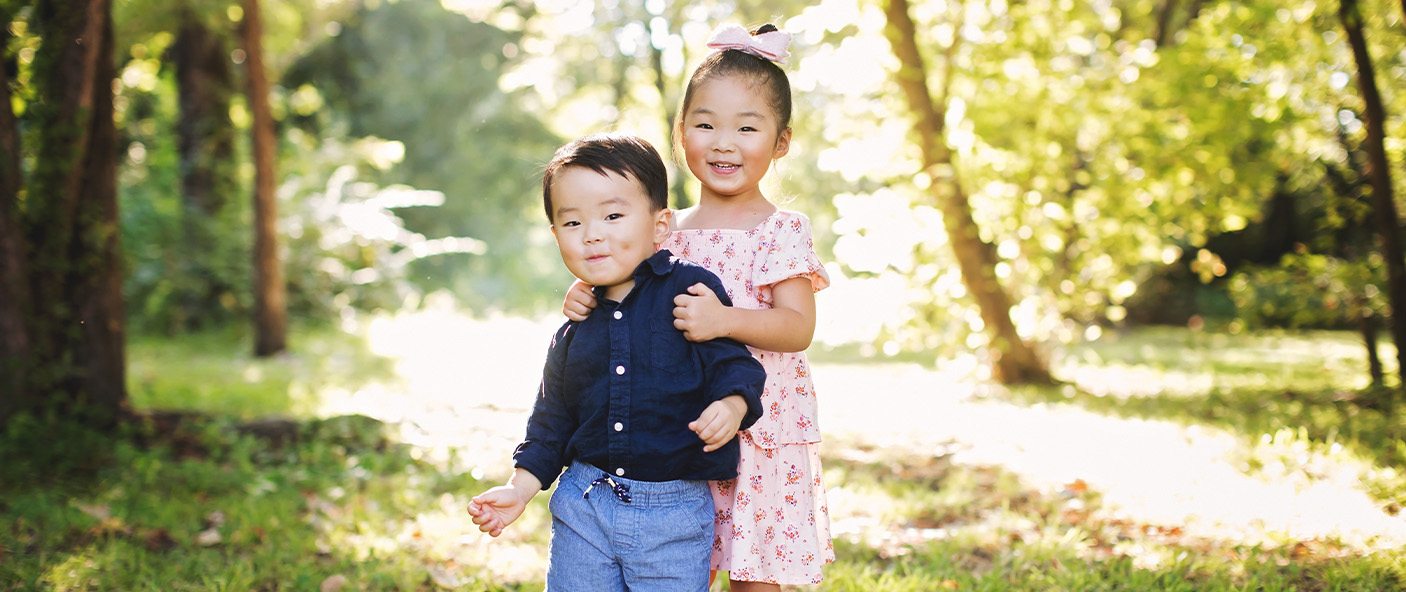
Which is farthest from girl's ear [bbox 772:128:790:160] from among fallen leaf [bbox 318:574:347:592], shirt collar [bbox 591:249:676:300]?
fallen leaf [bbox 318:574:347:592]

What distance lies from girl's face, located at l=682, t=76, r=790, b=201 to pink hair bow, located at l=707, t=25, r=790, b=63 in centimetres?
8

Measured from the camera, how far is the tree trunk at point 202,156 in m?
13.0

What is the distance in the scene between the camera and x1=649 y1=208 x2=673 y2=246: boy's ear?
8.16 ft

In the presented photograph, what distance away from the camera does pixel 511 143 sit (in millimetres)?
24906

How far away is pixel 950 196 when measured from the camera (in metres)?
8.77

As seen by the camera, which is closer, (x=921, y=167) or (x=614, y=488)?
(x=614, y=488)

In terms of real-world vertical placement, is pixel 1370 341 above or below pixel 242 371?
above

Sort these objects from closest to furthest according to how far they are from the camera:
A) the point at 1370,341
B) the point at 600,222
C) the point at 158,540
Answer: the point at 600,222, the point at 158,540, the point at 1370,341

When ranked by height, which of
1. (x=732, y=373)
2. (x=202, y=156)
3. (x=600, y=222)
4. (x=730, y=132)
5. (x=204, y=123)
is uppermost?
(x=204, y=123)

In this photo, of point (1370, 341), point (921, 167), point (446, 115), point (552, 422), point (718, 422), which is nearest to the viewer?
point (718, 422)

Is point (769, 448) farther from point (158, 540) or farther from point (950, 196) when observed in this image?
point (950, 196)

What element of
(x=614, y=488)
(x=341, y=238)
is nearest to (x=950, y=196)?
(x=614, y=488)

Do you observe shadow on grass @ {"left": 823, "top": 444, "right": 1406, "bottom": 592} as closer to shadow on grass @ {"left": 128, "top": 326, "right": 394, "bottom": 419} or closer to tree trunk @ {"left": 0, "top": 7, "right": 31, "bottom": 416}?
tree trunk @ {"left": 0, "top": 7, "right": 31, "bottom": 416}

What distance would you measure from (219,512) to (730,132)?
3053 millimetres
